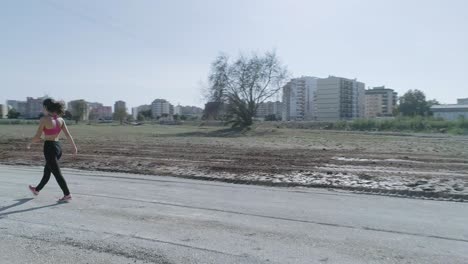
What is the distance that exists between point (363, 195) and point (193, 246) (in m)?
5.23

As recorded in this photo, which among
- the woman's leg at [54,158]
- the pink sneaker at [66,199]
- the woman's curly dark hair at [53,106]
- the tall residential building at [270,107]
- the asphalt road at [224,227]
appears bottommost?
the asphalt road at [224,227]

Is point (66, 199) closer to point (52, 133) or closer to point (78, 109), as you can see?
point (52, 133)

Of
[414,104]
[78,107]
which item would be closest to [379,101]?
[414,104]

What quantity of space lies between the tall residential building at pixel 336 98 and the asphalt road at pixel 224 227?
157800 millimetres

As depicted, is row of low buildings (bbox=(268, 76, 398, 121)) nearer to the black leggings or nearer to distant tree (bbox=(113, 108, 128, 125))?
distant tree (bbox=(113, 108, 128, 125))

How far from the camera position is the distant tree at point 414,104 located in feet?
435

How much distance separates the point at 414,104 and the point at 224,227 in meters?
142

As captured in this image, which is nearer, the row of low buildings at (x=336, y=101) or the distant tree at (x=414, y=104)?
the distant tree at (x=414, y=104)

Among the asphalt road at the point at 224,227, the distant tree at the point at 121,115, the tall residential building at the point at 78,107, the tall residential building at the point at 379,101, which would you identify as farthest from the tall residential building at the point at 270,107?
the tall residential building at the point at 379,101

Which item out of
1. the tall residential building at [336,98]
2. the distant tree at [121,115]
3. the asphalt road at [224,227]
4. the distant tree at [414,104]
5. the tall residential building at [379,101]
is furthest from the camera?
the tall residential building at [379,101]

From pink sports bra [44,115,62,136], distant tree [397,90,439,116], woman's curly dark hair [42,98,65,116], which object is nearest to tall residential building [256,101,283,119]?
distant tree [397,90,439,116]

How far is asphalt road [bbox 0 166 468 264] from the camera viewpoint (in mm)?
4648

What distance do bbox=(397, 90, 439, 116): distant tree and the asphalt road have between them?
13582 centimetres

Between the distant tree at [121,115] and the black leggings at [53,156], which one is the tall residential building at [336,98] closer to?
the distant tree at [121,115]
